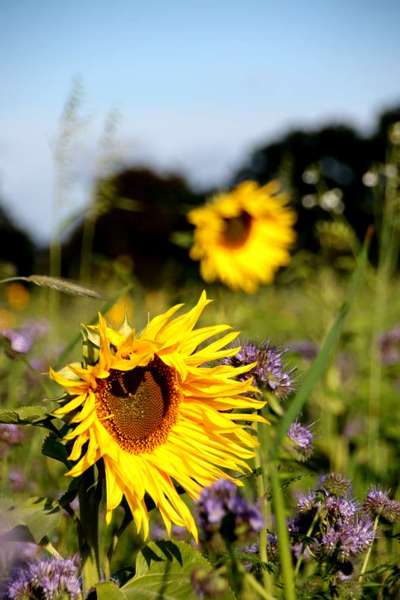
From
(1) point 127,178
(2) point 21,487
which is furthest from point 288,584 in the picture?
(1) point 127,178

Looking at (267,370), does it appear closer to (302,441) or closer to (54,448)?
(302,441)

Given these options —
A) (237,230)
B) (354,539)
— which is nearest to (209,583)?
(354,539)

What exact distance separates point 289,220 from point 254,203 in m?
0.31

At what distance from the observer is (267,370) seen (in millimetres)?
1447

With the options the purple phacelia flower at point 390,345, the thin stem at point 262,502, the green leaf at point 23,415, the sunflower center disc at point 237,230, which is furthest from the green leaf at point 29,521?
the sunflower center disc at point 237,230

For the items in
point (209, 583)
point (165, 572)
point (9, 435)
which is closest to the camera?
point (209, 583)

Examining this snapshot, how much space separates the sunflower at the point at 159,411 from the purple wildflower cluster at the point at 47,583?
0.41ft

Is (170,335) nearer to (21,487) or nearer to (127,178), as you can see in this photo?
(21,487)

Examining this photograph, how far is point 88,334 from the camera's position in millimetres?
1428

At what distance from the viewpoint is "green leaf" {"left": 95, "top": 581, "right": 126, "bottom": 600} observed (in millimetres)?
1338

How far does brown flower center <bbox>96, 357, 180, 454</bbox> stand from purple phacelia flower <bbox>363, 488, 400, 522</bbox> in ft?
1.40

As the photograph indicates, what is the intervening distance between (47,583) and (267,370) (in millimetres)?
522

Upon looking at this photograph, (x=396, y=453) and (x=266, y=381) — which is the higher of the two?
(x=266, y=381)

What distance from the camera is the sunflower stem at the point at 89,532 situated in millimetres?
1436
